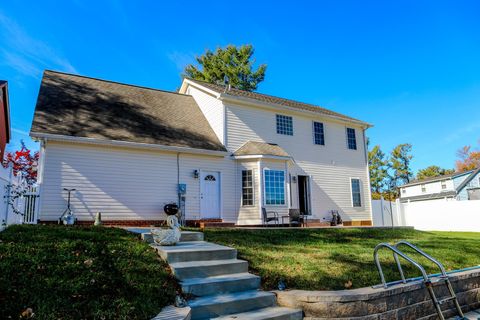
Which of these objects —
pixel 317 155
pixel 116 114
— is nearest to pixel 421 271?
pixel 116 114

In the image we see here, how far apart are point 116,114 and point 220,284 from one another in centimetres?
1051

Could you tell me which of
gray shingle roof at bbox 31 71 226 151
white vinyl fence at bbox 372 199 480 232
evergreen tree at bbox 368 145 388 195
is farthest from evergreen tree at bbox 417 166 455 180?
gray shingle roof at bbox 31 71 226 151

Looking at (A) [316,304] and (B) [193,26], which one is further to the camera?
(B) [193,26]

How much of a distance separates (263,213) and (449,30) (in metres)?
12.1

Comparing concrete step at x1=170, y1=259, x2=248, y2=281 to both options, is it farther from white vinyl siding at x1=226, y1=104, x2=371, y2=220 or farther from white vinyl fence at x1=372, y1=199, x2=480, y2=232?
white vinyl fence at x1=372, y1=199, x2=480, y2=232

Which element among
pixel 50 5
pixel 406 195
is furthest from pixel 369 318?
pixel 406 195

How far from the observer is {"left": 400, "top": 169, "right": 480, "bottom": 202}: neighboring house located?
31.1 meters

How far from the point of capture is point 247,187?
14.2m

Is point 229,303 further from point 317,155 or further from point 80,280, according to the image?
point 317,155

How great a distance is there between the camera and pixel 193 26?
19.2 m

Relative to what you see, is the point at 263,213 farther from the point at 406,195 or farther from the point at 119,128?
the point at 406,195

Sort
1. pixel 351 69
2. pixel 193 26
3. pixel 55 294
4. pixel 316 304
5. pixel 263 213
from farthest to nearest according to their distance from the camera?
pixel 351 69 → pixel 193 26 → pixel 263 213 → pixel 316 304 → pixel 55 294

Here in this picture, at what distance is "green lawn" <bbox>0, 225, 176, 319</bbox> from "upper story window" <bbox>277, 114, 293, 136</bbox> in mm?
11471

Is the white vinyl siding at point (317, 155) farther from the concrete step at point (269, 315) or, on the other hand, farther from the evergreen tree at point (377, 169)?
the evergreen tree at point (377, 169)
